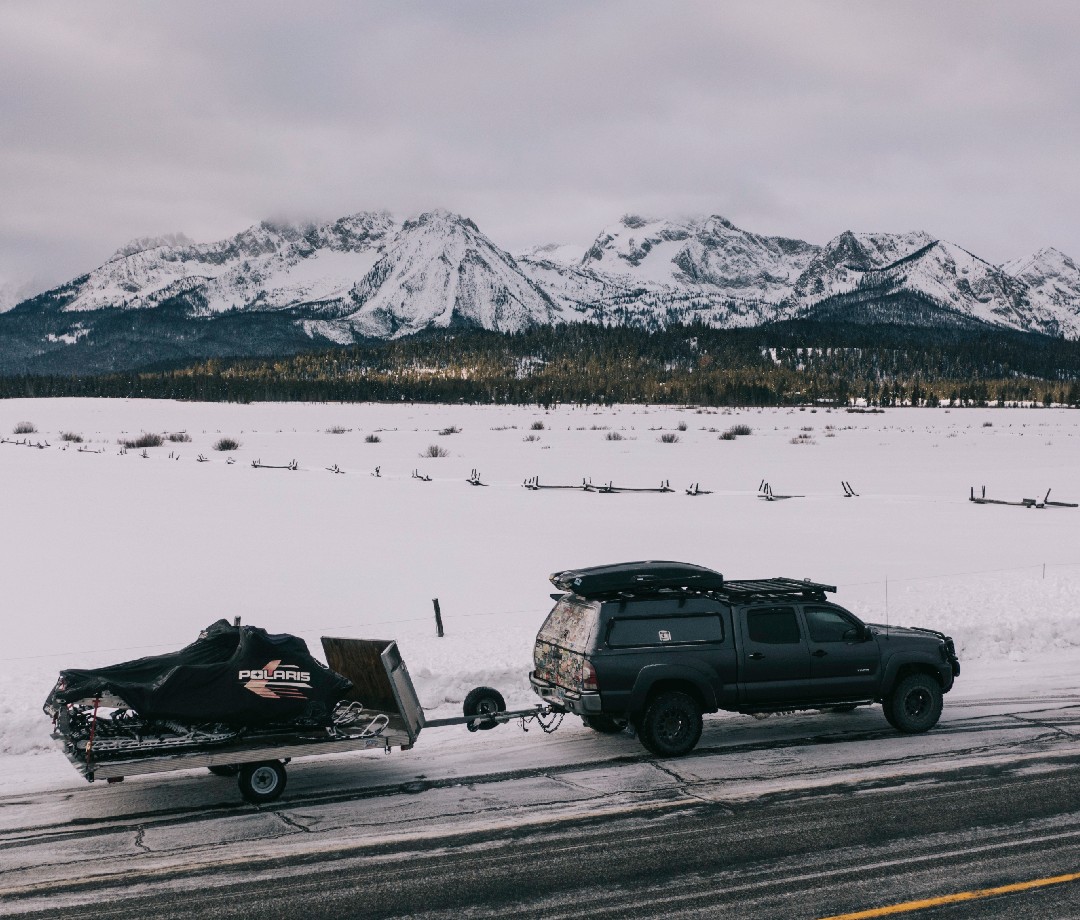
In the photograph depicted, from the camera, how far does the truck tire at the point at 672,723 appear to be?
12461mm

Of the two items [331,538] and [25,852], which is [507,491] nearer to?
[331,538]

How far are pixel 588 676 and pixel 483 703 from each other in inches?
78.6

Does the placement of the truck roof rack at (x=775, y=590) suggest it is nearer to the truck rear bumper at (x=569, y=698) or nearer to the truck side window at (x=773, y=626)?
the truck side window at (x=773, y=626)

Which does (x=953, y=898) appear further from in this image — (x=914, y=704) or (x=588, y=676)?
(x=914, y=704)

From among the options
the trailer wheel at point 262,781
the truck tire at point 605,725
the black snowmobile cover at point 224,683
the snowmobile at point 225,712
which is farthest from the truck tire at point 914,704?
the trailer wheel at point 262,781

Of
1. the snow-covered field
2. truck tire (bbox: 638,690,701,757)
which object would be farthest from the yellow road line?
the snow-covered field

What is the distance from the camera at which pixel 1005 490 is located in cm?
4528

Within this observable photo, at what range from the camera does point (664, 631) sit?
41.8 ft

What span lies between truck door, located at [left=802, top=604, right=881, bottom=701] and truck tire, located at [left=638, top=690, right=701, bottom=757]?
1.76m

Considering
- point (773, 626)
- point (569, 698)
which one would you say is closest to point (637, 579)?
point (569, 698)

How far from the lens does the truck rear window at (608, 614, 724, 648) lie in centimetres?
1259

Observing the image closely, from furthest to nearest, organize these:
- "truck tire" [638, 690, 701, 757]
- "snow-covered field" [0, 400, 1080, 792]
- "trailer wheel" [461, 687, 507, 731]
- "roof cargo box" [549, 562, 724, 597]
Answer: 1. "snow-covered field" [0, 400, 1080, 792]
2. "trailer wheel" [461, 687, 507, 731]
3. "roof cargo box" [549, 562, 724, 597]
4. "truck tire" [638, 690, 701, 757]

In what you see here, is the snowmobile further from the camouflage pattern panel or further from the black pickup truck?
the black pickup truck

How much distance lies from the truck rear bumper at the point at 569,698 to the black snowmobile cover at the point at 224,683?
2.73m
